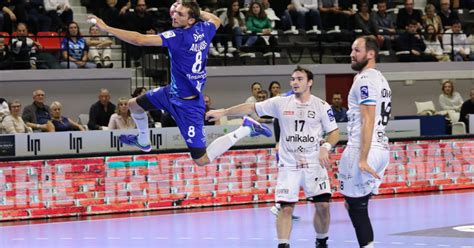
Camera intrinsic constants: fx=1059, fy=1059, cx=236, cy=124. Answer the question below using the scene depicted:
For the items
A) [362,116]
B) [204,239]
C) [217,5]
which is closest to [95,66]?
[217,5]

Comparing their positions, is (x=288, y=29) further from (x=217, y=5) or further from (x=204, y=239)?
(x=204, y=239)

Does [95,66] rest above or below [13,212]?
above

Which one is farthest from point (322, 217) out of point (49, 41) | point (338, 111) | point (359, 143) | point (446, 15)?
point (446, 15)

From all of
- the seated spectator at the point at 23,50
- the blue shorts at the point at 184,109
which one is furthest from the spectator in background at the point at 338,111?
the blue shorts at the point at 184,109

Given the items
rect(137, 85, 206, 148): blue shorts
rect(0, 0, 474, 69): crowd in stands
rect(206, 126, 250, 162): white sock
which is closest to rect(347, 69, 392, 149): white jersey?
rect(137, 85, 206, 148): blue shorts

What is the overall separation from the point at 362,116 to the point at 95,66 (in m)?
11.6

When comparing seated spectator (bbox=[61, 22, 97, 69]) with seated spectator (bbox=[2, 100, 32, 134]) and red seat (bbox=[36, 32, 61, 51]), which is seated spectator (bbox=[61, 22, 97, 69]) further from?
seated spectator (bbox=[2, 100, 32, 134])

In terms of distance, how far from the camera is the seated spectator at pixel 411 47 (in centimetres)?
2419

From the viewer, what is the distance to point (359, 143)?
33.4ft

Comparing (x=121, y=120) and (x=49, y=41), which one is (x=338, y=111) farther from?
(x=49, y=41)

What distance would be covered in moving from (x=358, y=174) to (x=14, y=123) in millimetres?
8683

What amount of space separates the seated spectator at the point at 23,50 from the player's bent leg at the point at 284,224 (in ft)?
32.4

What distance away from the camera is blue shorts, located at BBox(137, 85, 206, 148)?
1176 centimetres

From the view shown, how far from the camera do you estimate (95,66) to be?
2081cm
